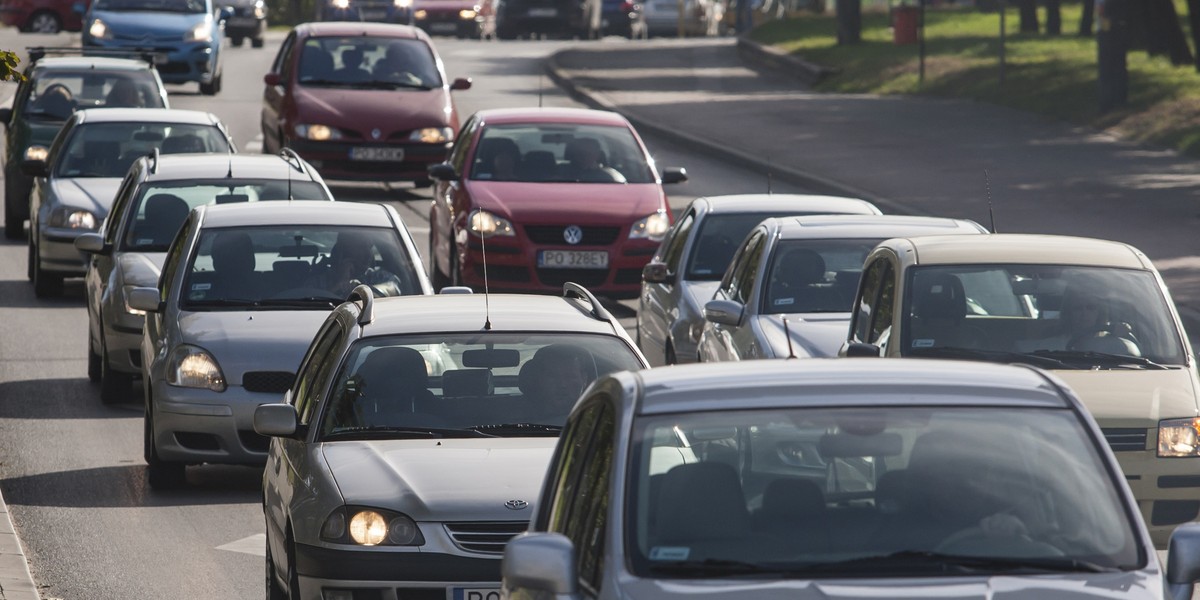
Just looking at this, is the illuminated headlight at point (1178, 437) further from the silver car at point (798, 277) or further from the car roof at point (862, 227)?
the car roof at point (862, 227)

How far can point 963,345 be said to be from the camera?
9.83 meters

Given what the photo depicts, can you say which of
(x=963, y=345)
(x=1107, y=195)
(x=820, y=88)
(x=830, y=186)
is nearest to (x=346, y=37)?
(x=830, y=186)

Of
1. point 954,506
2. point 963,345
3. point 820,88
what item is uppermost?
point 954,506

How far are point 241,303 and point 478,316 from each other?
13.0ft

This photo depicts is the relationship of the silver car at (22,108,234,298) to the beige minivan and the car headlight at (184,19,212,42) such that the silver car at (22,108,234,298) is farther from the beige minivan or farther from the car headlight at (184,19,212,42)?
the car headlight at (184,19,212,42)

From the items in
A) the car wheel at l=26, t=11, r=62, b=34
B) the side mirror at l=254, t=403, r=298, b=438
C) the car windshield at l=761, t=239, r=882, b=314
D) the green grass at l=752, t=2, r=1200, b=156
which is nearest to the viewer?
the side mirror at l=254, t=403, r=298, b=438

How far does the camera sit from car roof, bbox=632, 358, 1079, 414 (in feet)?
17.3

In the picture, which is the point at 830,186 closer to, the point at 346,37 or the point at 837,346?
the point at 346,37

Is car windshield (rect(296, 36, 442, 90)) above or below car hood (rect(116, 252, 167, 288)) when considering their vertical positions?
below

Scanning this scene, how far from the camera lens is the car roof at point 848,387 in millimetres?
5270

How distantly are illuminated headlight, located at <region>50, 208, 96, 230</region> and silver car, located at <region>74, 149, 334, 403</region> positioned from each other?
2.93 meters

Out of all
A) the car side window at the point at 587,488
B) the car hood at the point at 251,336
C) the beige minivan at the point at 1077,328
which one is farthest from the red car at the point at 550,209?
the car side window at the point at 587,488

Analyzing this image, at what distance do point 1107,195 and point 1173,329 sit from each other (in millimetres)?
15026

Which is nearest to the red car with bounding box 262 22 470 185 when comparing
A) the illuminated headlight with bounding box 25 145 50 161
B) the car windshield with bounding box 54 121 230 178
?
the illuminated headlight with bounding box 25 145 50 161
